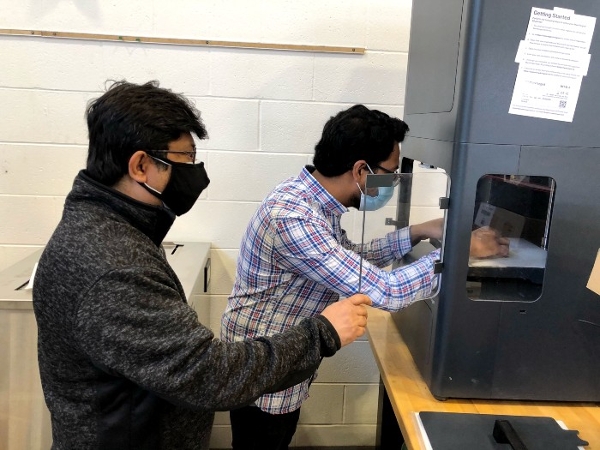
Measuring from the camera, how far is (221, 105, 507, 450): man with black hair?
41.8 inches

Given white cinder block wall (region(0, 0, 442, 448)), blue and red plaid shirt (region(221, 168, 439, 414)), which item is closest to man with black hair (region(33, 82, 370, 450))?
blue and red plaid shirt (region(221, 168, 439, 414))

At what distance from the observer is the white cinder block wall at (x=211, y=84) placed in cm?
165

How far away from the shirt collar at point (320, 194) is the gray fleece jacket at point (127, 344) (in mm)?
393

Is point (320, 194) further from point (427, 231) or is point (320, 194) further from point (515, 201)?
point (515, 201)

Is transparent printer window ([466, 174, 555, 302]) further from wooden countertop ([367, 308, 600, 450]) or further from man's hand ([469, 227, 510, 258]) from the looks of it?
wooden countertop ([367, 308, 600, 450])

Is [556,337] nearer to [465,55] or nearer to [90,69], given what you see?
[465,55]

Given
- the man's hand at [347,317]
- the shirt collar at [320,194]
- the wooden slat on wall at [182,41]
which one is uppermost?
the wooden slat on wall at [182,41]

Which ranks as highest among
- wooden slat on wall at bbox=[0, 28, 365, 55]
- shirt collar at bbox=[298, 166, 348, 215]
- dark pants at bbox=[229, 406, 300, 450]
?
wooden slat on wall at bbox=[0, 28, 365, 55]

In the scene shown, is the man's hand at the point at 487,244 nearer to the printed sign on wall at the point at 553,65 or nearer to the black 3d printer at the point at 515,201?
the black 3d printer at the point at 515,201

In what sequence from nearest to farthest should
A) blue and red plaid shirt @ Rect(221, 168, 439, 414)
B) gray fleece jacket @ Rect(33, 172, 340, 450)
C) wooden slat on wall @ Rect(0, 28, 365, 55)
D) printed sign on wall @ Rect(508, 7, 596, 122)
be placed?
gray fleece jacket @ Rect(33, 172, 340, 450)
printed sign on wall @ Rect(508, 7, 596, 122)
blue and red plaid shirt @ Rect(221, 168, 439, 414)
wooden slat on wall @ Rect(0, 28, 365, 55)

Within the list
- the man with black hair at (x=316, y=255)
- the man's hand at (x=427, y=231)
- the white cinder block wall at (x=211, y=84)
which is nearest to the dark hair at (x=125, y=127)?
the man with black hair at (x=316, y=255)

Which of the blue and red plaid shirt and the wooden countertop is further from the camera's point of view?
the blue and red plaid shirt

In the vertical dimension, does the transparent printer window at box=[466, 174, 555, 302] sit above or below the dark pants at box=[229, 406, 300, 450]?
above

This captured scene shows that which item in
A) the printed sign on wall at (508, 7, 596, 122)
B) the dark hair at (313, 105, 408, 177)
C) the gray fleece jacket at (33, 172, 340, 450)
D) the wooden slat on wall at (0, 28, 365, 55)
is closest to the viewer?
the gray fleece jacket at (33, 172, 340, 450)
